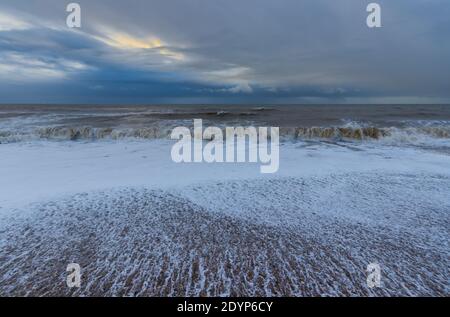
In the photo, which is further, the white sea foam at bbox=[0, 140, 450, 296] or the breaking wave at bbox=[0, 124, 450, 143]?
the breaking wave at bbox=[0, 124, 450, 143]

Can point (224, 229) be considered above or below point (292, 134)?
below

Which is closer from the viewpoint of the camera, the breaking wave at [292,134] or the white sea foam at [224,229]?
the white sea foam at [224,229]

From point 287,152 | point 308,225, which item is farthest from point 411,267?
point 287,152

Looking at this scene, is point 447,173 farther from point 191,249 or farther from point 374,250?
point 191,249

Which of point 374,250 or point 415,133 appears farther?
point 415,133

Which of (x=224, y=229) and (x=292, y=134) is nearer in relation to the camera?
(x=224, y=229)

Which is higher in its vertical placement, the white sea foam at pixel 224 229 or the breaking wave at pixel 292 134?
the breaking wave at pixel 292 134

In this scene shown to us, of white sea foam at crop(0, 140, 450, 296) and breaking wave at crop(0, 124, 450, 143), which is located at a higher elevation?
breaking wave at crop(0, 124, 450, 143)

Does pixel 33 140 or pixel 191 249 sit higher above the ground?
pixel 33 140
